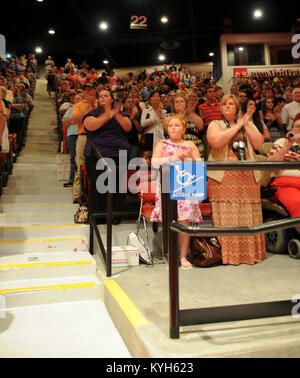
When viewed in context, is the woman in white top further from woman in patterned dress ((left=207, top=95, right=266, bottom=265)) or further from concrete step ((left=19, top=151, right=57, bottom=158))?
concrete step ((left=19, top=151, right=57, bottom=158))

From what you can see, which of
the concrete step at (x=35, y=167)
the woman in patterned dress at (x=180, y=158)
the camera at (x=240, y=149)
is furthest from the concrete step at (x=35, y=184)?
the camera at (x=240, y=149)

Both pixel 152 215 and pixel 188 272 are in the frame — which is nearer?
pixel 188 272

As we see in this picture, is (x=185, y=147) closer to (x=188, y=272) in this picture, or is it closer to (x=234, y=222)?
(x=234, y=222)

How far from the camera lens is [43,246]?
124 inches

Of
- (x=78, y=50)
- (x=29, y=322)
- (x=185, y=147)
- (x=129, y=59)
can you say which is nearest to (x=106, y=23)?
(x=78, y=50)

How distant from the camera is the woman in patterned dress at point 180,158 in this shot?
2.71m

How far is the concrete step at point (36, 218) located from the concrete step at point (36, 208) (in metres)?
0.15

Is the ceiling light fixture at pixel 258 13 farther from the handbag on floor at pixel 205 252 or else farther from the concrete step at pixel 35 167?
the handbag on floor at pixel 205 252

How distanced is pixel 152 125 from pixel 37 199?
6.03 ft

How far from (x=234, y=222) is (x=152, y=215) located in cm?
71

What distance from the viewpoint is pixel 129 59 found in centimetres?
1961

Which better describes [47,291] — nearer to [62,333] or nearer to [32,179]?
[62,333]

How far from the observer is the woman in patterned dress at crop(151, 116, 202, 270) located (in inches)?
107

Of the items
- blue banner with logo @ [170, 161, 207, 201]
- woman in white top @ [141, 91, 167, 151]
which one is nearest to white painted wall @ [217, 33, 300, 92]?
woman in white top @ [141, 91, 167, 151]
